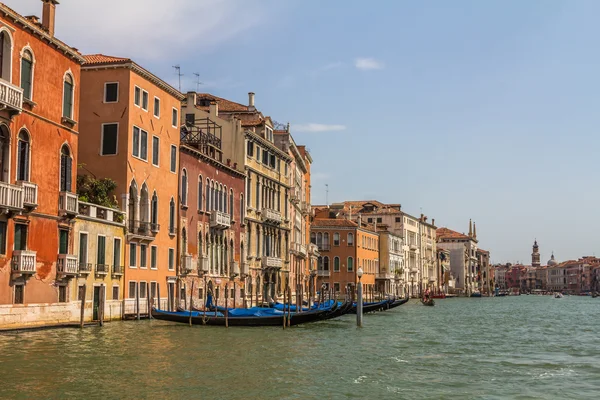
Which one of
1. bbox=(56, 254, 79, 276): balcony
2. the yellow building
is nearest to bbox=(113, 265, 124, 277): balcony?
the yellow building

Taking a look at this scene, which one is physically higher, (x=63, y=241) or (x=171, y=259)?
(x=63, y=241)

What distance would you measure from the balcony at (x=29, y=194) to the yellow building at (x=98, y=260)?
6.64 feet

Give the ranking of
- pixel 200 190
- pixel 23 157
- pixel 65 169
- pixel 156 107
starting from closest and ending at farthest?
pixel 23 157, pixel 65 169, pixel 156 107, pixel 200 190

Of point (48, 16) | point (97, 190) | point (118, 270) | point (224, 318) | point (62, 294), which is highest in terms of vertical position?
point (48, 16)

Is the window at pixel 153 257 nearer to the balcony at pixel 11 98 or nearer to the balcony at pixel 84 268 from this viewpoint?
the balcony at pixel 84 268

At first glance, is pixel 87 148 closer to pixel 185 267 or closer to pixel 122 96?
pixel 122 96

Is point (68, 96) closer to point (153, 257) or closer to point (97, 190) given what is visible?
point (97, 190)

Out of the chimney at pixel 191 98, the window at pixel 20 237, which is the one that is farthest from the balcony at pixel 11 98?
the chimney at pixel 191 98

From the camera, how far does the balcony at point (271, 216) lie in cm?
3853

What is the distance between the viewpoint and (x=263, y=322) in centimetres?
2559

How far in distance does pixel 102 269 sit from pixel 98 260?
12.1 inches

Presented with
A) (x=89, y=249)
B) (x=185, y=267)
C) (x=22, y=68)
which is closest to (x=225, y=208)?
(x=185, y=267)

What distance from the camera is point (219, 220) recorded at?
32.3 m

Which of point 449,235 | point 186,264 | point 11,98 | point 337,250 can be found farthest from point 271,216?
point 449,235
